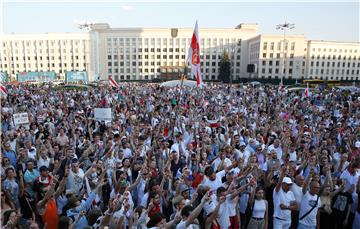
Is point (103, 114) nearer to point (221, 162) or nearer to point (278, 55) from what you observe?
point (221, 162)

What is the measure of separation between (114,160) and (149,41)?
94.4m

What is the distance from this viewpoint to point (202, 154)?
655cm

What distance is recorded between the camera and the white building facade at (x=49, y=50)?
96250mm

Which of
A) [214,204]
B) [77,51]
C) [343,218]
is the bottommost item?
[343,218]

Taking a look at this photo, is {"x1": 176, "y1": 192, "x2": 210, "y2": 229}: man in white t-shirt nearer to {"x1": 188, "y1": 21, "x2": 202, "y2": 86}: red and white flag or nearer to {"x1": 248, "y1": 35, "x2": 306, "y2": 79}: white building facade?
{"x1": 188, "y1": 21, "x2": 202, "y2": 86}: red and white flag

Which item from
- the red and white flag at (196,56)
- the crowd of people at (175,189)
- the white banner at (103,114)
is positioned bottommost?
the crowd of people at (175,189)

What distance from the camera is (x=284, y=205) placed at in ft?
14.5

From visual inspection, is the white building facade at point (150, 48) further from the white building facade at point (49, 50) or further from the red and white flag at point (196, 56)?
the red and white flag at point (196, 56)

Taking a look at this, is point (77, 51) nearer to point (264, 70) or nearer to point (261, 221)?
point (264, 70)

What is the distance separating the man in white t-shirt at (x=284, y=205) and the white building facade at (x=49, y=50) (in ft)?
319

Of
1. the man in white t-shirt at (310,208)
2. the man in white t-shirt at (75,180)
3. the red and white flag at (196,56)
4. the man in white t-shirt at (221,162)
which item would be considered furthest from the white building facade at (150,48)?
the man in white t-shirt at (310,208)

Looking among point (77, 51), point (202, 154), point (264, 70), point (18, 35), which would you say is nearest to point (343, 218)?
point (202, 154)

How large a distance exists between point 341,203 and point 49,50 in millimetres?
103978

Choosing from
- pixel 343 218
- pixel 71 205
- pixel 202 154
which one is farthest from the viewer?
pixel 202 154
